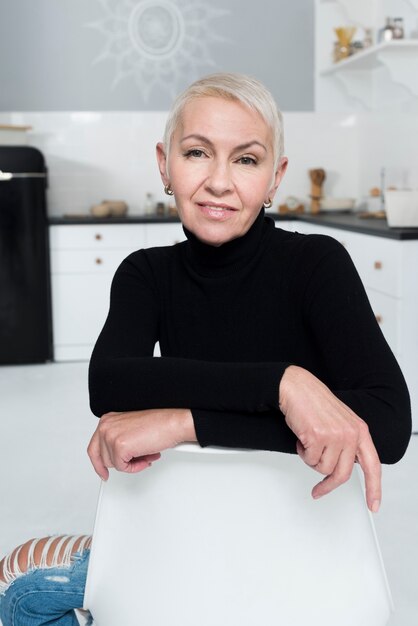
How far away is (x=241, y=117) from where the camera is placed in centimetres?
112

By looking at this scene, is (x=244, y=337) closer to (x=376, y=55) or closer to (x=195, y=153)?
(x=195, y=153)

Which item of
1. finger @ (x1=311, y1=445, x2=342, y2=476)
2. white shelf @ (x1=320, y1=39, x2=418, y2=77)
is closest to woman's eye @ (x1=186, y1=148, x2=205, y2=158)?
finger @ (x1=311, y1=445, x2=342, y2=476)

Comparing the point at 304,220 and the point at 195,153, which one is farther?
the point at 304,220

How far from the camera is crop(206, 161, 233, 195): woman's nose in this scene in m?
1.14

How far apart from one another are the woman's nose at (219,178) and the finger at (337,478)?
1.44 feet

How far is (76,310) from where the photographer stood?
194 inches

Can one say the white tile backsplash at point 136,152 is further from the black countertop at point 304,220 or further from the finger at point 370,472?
the finger at point 370,472

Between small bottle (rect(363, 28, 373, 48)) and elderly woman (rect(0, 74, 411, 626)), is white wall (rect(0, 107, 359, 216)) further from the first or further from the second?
elderly woman (rect(0, 74, 411, 626))

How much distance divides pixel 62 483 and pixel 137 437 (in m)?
2.07

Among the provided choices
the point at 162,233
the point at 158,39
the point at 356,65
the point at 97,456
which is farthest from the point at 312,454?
the point at 158,39

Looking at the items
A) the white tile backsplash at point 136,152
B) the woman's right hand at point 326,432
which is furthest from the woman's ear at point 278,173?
the white tile backsplash at point 136,152

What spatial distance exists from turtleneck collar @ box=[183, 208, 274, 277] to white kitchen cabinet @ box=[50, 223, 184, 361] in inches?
142

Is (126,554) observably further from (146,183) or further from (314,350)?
(146,183)

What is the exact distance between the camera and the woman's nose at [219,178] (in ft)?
3.75
